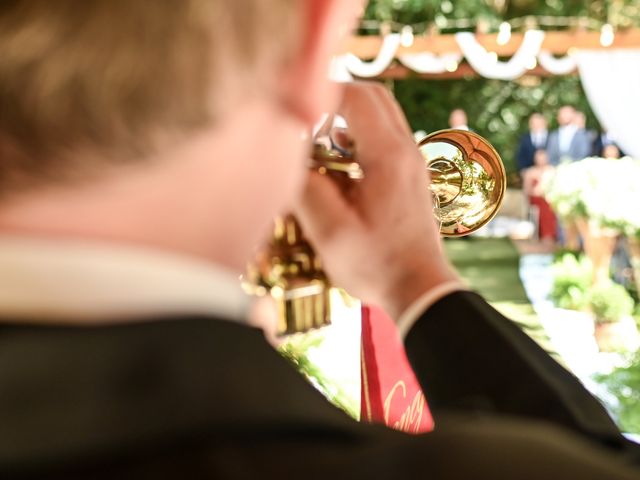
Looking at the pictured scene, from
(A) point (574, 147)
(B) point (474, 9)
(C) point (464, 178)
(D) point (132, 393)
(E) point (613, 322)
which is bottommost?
(E) point (613, 322)

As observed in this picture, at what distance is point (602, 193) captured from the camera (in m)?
3.54

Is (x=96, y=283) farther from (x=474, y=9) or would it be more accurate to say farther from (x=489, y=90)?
(x=489, y=90)

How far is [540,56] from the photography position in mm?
5828

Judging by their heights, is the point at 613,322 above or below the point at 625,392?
above

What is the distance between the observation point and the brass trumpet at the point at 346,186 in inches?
21.9

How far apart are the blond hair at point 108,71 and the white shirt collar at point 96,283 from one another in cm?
3

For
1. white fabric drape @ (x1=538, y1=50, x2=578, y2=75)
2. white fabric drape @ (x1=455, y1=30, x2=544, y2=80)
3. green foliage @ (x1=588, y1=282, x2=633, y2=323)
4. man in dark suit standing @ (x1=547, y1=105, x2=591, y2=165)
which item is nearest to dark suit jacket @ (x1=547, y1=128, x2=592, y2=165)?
man in dark suit standing @ (x1=547, y1=105, x2=591, y2=165)

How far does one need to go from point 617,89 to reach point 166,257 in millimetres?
5857

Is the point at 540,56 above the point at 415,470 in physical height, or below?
above

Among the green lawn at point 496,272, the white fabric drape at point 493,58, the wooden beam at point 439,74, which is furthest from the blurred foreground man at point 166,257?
the wooden beam at point 439,74

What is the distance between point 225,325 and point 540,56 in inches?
234

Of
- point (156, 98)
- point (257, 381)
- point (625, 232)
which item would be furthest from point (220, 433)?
point (625, 232)

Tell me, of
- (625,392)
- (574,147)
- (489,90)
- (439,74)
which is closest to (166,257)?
(625,392)

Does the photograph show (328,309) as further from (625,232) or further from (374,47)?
(374,47)
